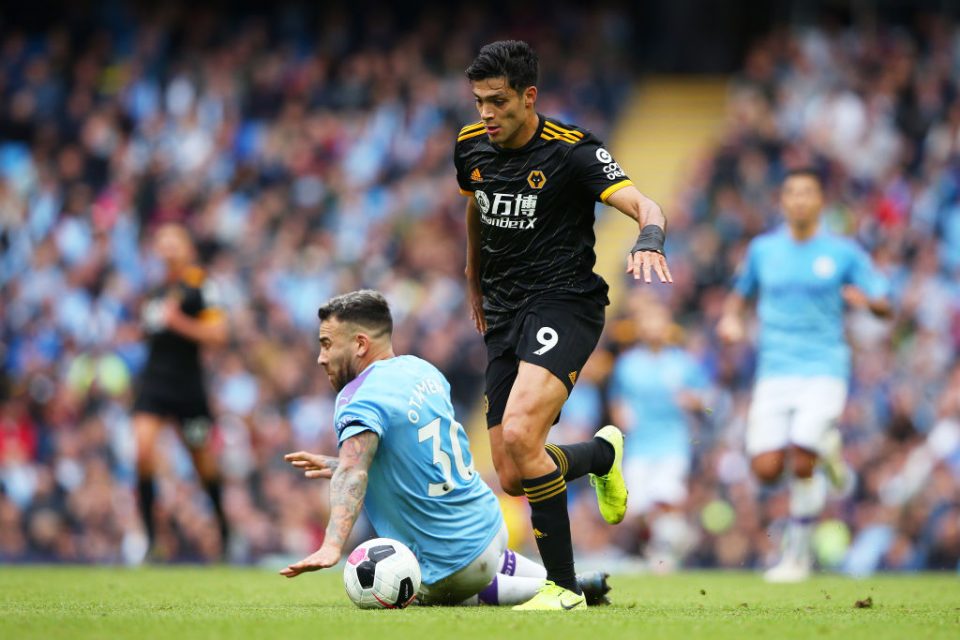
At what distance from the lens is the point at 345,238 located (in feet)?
67.4

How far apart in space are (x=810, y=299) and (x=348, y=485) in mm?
5421

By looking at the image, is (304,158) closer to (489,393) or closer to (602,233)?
(602,233)

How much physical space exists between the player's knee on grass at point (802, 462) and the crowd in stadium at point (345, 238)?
2.40 m

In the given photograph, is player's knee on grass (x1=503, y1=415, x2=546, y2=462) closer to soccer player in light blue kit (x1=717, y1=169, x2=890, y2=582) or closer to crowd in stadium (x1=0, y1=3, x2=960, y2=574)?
soccer player in light blue kit (x1=717, y1=169, x2=890, y2=582)

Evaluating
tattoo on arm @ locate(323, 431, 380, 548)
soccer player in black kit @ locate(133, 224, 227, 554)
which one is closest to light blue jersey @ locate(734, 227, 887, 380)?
soccer player in black kit @ locate(133, 224, 227, 554)

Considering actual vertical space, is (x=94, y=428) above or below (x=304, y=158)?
below

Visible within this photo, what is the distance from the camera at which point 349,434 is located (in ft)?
21.8

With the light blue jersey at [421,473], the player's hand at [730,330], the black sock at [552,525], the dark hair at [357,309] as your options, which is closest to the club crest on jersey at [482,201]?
the dark hair at [357,309]

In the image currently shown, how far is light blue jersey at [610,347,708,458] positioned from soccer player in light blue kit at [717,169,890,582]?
220cm

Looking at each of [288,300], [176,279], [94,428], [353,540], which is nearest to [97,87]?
[288,300]

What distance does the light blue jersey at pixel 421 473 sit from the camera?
6.85m

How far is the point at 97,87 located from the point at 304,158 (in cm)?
394

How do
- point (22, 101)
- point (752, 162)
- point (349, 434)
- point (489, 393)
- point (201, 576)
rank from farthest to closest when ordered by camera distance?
point (22, 101)
point (752, 162)
point (201, 576)
point (489, 393)
point (349, 434)

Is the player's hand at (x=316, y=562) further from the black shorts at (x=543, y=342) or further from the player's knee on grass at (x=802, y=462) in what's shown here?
the player's knee on grass at (x=802, y=462)
